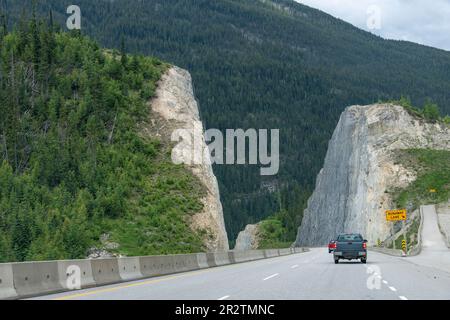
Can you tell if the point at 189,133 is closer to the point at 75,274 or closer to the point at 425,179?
the point at 425,179

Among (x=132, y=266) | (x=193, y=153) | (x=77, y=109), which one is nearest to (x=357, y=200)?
(x=193, y=153)

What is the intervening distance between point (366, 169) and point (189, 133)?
4570cm

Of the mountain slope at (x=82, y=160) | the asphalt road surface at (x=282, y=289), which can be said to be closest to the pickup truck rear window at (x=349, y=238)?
the asphalt road surface at (x=282, y=289)

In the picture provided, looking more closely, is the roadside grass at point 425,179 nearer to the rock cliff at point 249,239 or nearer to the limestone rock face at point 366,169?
the limestone rock face at point 366,169

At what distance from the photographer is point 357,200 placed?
371 ft

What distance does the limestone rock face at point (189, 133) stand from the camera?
6338 cm

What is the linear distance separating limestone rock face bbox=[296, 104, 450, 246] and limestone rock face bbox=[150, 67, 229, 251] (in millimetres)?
32713

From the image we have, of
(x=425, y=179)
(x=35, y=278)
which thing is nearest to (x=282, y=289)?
(x=35, y=278)

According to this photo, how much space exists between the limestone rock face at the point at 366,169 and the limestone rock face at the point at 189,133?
3271 centimetres

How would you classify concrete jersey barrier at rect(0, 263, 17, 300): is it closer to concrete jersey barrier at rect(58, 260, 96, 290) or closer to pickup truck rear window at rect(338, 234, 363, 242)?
concrete jersey barrier at rect(58, 260, 96, 290)

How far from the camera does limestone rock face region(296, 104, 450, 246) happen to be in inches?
4048

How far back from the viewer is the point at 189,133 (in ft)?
242
